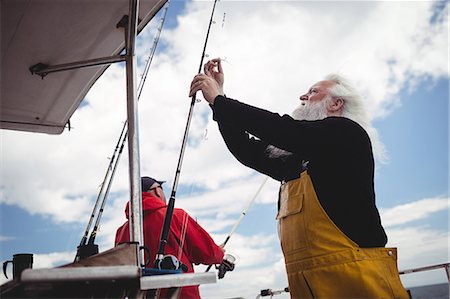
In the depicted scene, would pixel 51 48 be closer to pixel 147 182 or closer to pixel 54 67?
pixel 54 67

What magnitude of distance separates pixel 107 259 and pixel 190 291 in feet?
5.36

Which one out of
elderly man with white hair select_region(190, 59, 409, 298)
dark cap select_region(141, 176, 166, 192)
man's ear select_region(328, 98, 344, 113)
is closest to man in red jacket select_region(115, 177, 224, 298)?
dark cap select_region(141, 176, 166, 192)

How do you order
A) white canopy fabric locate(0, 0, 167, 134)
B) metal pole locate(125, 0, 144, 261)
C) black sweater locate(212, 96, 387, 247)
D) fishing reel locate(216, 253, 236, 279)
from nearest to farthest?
metal pole locate(125, 0, 144, 261), black sweater locate(212, 96, 387, 247), white canopy fabric locate(0, 0, 167, 134), fishing reel locate(216, 253, 236, 279)

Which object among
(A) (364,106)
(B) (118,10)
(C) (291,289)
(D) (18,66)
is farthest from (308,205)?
(D) (18,66)

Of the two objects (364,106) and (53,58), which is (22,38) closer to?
(53,58)

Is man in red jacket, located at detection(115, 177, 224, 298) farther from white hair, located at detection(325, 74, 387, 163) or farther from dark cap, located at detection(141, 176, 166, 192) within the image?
white hair, located at detection(325, 74, 387, 163)

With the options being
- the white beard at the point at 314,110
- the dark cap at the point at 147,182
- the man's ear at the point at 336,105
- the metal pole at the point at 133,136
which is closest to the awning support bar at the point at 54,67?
the metal pole at the point at 133,136

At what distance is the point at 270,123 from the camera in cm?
185

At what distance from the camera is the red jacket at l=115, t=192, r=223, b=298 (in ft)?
9.14

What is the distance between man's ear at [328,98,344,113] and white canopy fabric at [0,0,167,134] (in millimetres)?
1249

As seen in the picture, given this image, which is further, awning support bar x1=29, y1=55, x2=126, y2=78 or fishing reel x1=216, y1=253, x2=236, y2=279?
fishing reel x1=216, y1=253, x2=236, y2=279

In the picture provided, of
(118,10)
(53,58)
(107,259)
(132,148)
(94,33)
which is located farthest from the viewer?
(53,58)

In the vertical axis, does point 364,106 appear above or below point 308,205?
above

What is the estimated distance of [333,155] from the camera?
1894 millimetres
